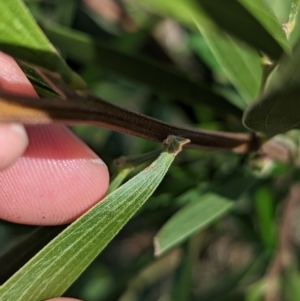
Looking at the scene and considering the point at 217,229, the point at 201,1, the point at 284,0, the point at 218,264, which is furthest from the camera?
the point at 218,264

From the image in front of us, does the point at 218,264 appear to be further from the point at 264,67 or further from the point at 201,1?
the point at 201,1

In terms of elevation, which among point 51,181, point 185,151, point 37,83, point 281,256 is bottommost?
point 281,256

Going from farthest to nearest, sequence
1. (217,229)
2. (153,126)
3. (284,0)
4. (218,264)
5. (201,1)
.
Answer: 1. (218,264)
2. (217,229)
3. (284,0)
4. (153,126)
5. (201,1)

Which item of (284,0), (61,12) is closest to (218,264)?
(61,12)

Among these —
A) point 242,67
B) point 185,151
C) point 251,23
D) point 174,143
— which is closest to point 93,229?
point 174,143

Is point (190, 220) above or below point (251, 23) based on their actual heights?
below

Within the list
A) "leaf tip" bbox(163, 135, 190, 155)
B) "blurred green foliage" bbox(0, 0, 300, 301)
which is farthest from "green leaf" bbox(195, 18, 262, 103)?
"leaf tip" bbox(163, 135, 190, 155)

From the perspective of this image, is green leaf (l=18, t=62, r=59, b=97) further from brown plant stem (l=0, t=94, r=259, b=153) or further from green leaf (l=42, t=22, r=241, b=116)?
green leaf (l=42, t=22, r=241, b=116)

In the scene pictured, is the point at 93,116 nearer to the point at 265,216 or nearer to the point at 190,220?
the point at 190,220
